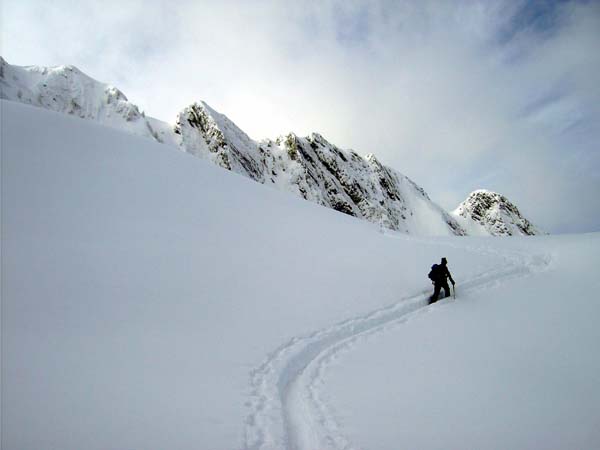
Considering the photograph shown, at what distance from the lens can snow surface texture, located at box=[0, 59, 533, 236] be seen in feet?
221

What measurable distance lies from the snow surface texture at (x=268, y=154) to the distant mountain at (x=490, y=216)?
43.6 inches

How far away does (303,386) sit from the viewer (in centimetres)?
662

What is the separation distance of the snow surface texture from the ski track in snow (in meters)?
64.0

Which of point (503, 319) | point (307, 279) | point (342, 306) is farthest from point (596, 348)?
point (307, 279)

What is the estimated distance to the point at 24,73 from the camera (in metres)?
66.8

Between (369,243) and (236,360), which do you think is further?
(369,243)

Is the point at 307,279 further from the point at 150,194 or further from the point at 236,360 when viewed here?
the point at 150,194

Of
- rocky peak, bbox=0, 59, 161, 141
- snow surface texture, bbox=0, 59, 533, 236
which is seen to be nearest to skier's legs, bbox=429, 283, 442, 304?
snow surface texture, bbox=0, 59, 533, 236

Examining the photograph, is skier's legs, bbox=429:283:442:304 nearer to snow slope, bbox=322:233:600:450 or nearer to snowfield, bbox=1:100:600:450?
snowfield, bbox=1:100:600:450

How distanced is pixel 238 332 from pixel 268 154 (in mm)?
90471

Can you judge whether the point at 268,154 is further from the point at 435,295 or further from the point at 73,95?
the point at 435,295

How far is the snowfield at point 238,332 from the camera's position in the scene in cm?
487

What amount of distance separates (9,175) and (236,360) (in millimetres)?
9731

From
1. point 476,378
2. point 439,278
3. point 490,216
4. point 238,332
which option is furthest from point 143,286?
point 490,216
